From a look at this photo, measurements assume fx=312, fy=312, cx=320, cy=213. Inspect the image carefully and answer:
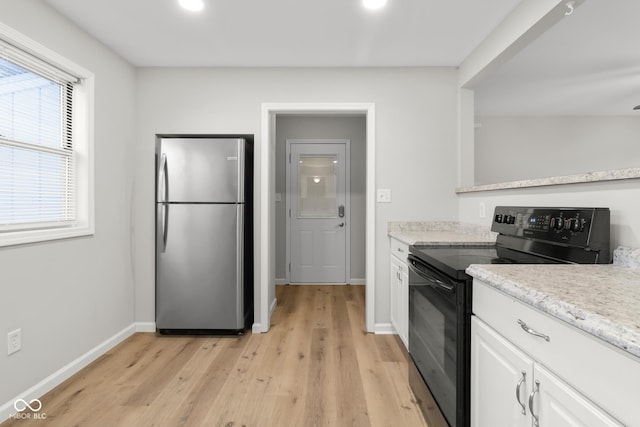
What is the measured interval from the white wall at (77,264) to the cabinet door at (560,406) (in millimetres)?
2430

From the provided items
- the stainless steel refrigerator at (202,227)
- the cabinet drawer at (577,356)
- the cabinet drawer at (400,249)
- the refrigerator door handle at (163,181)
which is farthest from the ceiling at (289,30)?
the cabinet drawer at (577,356)

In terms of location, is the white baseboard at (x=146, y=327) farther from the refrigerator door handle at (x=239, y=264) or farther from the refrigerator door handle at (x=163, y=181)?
the refrigerator door handle at (x=163, y=181)

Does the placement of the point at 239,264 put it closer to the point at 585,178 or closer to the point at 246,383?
the point at 246,383

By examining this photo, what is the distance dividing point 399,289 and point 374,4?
6.55 ft

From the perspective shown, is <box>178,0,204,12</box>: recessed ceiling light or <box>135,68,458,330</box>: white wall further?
<box>135,68,458,330</box>: white wall

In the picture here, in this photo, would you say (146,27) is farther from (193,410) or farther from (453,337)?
(453,337)

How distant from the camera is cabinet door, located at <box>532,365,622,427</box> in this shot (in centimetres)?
68

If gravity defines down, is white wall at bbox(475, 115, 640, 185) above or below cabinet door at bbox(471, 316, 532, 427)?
above

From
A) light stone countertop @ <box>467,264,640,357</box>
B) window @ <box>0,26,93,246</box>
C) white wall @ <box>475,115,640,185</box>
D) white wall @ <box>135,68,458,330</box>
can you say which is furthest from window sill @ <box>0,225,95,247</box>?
white wall @ <box>475,115,640,185</box>

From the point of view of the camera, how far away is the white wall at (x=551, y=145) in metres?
4.46

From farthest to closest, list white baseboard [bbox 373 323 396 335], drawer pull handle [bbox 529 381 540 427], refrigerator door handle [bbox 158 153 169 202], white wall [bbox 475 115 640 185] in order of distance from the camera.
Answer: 1. white wall [bbox 475 115 640 185]
2. white baseboard [bbox 373 323 396 335]
3. refrigerator door handle [bbox 158 153 169 202]
4. drawer pull handle [bbox 529 381 540 427]

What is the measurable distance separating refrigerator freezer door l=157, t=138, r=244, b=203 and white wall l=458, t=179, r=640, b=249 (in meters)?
2.10

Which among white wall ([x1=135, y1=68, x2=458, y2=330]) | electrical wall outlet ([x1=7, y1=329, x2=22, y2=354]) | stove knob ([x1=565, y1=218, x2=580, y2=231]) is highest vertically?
white wall ([x1=135, y1=68, x2=458, y2=330])

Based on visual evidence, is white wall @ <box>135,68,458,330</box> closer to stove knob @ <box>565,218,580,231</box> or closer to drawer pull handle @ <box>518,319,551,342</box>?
stove knob @ <box>565,218,580,231</box>
